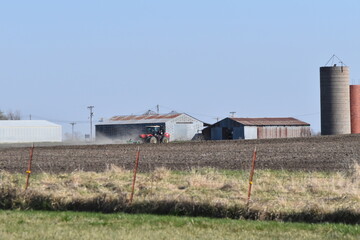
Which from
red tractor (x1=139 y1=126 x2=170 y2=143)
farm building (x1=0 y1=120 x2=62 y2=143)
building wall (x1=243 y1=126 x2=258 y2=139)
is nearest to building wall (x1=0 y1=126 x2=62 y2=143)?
farm building (x1=0 y1=120 x2=62 y2=143)

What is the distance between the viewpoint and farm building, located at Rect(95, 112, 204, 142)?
97438 millimetres

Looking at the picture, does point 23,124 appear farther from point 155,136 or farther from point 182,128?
point 155,136

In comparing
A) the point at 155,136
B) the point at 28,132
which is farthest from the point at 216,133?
the point at 155,136

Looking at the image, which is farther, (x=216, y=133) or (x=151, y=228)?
(x=216, y=133)

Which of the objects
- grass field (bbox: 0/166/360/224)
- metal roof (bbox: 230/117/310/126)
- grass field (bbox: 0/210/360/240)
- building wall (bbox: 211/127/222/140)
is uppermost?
metal roof (bbox: 230/117/310/126)

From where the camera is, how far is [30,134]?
323 feet

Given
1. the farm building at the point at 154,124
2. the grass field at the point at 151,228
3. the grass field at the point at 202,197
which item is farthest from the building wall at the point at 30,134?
the grass field at the point at 151,228

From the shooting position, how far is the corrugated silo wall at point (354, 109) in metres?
84.9

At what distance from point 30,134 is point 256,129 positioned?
93.9ft

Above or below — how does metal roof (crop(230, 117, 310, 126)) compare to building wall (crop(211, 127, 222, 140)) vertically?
above

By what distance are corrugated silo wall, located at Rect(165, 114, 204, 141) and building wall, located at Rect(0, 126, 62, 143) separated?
1524 cm

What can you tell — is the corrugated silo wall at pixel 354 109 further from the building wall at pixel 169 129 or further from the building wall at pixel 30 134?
the building wall at pixel 30 134

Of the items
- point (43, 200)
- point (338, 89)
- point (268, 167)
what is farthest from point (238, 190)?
point (338, 89)

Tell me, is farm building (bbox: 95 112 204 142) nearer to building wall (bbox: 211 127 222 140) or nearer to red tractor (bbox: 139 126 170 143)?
building wall (bbox: 211 127 222 140)
